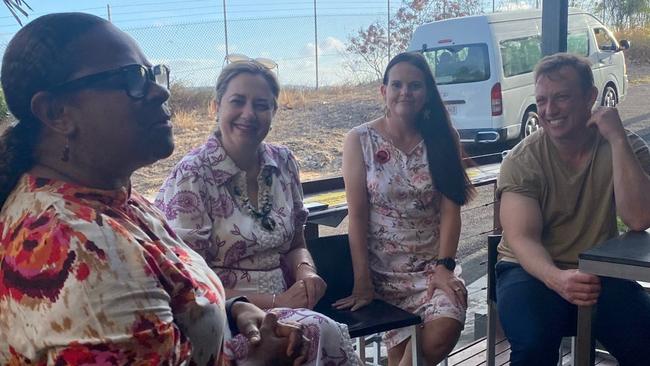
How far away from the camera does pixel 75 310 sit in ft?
3.56

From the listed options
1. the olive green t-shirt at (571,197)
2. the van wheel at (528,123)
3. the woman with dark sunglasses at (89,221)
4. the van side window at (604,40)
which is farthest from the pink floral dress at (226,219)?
the van side window at (604,40)

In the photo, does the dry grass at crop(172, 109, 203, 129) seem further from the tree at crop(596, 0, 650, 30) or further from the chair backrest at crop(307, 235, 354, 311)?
the tree at crop(596, 0, 650, 30)

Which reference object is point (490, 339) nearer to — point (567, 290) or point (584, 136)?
point (567, 290)

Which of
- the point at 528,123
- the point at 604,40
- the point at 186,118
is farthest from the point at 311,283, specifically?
the point at 604,40

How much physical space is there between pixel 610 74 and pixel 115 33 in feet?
37.5

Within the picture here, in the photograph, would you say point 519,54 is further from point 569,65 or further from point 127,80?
point 127,80

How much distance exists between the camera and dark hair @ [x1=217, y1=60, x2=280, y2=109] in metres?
2.40

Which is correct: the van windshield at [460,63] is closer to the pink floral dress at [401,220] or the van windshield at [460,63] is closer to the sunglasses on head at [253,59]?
the pink floral dress at [401,220]

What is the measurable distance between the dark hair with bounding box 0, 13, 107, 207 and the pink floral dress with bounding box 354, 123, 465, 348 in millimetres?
1586

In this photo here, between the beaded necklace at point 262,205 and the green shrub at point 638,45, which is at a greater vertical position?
the green shrub at point 638,45

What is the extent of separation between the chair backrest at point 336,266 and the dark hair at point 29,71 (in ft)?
5.02

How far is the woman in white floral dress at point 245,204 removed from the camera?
2232mm

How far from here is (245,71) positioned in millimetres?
2398

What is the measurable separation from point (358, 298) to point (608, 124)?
1.10m
